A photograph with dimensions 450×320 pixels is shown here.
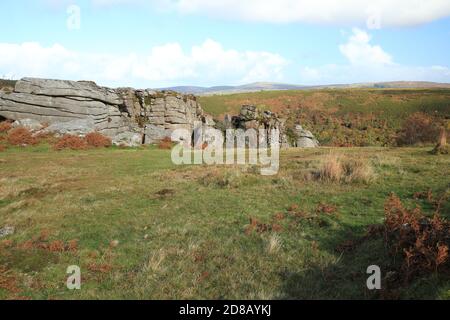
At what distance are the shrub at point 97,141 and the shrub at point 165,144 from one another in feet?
15.6

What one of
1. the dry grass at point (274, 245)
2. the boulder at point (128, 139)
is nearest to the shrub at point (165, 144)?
the boulder at point (128, 139)

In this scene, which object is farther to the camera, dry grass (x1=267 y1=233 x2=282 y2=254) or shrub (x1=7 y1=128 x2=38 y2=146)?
shrub (x1=7 y1=128 x2=38 y2=146)

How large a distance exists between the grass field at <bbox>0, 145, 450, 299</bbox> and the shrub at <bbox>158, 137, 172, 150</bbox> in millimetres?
16271

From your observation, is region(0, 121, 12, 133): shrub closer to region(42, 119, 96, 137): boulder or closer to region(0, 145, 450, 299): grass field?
region(42, 119, 96, 137): boulder

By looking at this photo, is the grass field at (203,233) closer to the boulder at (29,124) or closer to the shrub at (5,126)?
the shrub at (5,126)

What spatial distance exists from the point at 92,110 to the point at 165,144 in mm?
8528

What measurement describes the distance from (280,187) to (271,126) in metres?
31.0

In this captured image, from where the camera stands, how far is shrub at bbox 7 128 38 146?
33.4 metres

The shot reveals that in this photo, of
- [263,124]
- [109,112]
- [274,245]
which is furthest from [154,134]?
[274,245]

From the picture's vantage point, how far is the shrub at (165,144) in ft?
125

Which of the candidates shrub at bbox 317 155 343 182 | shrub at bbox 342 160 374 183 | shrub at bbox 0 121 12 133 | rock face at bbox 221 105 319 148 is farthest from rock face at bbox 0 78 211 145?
shrub at bbox 342 160 374 183

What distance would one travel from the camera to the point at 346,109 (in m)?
87.1
